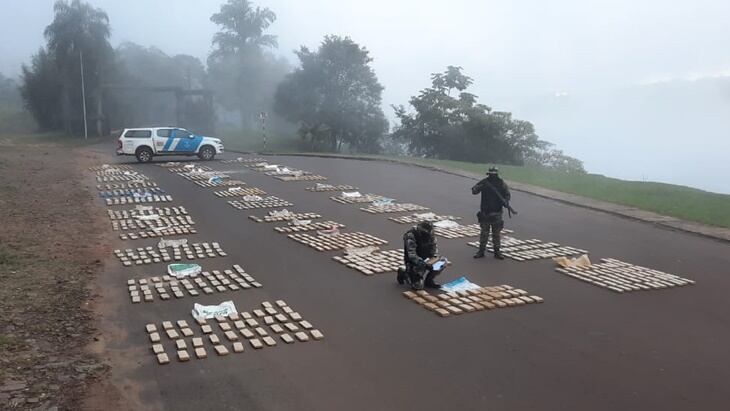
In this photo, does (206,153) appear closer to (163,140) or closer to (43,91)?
(163,140)

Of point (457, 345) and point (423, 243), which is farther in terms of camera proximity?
point (423, 243)

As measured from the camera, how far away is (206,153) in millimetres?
26328

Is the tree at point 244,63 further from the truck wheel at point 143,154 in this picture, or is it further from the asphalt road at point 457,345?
the asphalt road at point 457,345

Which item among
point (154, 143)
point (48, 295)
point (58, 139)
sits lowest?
point (58, 139)

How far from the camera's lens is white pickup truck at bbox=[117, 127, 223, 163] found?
25.3 metres

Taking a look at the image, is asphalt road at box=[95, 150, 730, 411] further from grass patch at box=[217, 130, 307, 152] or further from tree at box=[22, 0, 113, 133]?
tree at box=[22, 0, 113, 133]

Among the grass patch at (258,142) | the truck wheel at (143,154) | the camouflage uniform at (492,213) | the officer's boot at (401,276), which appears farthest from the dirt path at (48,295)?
the grass patch at (258,142)

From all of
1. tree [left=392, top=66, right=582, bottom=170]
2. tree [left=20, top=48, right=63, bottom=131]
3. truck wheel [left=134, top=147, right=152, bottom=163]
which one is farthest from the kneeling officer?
tree [left=20, top=48, right=63, bottom=131]

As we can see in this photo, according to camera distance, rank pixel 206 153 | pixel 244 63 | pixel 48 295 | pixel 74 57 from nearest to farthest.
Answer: pixel 48 295 → pixel 206 153 → pixel 74 57 → pixel 244 63

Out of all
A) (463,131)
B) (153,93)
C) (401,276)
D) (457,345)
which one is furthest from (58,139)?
(457,345)

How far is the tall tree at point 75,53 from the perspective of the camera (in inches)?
1770

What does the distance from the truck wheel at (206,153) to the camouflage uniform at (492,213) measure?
18698 mm

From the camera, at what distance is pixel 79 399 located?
192 inches

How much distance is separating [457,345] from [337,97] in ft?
107
